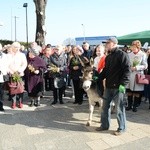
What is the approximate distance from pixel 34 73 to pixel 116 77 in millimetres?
3655

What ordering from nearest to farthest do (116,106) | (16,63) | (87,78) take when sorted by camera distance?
(116,106) < (87,78) < (16,63)

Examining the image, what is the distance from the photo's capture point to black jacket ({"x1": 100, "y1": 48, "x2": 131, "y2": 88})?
618 centimetres

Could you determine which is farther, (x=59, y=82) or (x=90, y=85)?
(x=59, y=82)

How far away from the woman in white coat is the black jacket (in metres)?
2.18

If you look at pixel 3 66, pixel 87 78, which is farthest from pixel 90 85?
pixel 3 66

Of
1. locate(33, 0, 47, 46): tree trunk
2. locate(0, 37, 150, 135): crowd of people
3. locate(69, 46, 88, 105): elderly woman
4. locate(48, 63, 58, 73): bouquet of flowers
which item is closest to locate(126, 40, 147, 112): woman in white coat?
locate(0, 37, 150, 135): crowd of people

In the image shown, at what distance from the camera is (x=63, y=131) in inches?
269

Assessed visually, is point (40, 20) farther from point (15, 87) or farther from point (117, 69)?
point (117, 69)

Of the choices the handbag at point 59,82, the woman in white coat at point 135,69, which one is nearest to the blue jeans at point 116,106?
the woman in white coat at point 135,69

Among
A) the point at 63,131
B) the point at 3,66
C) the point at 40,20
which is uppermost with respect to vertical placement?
the point at 40,20

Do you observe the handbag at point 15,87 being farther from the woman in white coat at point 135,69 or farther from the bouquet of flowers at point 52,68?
the woman in white coat at point 135,69

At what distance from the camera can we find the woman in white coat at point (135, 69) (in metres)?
8.43

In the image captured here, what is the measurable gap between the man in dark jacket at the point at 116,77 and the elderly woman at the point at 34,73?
125 inches

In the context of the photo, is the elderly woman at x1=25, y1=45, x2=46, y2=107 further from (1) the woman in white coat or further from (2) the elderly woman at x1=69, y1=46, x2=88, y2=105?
(1) the woman in white coat
